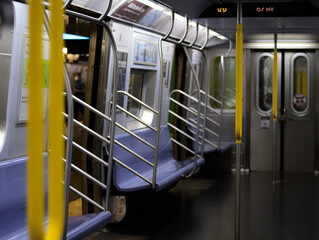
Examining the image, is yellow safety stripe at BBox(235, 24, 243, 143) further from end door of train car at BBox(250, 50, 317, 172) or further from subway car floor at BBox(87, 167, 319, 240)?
end door of train car at BBox(250, 50, 317, 172)

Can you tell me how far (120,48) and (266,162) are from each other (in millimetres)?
5362

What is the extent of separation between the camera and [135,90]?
763 centimetres

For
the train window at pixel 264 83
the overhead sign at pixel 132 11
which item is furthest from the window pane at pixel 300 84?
the overhead sign at pixel 132 11

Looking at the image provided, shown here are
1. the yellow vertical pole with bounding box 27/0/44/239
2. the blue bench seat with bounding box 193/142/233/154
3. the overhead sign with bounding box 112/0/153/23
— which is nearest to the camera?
the yellow vertical pole with bounding box 27/0/44/239

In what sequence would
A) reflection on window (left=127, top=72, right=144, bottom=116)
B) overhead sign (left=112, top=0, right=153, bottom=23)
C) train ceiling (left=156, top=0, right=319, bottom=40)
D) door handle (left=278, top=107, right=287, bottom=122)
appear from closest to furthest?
overhead sign (left=112, top=0, right=153, bottom=23) → train ceiling (left=156, top=0, right=319, bottom=40) → reflection on window (left=127, top=72, right=144, bottom=116) → door handle (left=278, top=107, right=287, bottom=122)

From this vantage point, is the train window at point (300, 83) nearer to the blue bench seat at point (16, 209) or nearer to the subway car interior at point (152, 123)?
the subway car interior at point (152, 123)

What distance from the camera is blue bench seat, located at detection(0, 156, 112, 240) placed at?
12.6 feet

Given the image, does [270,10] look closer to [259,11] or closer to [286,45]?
[259,11]

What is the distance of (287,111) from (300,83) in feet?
1.96

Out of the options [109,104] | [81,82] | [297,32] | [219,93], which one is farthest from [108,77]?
[81,82]

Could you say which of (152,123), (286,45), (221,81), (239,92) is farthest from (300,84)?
(239,92)

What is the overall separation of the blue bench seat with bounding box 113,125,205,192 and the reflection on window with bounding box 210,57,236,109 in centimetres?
268

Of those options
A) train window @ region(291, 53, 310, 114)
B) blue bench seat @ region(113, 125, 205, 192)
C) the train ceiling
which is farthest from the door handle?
the train ceiling

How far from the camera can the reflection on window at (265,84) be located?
421 inches
